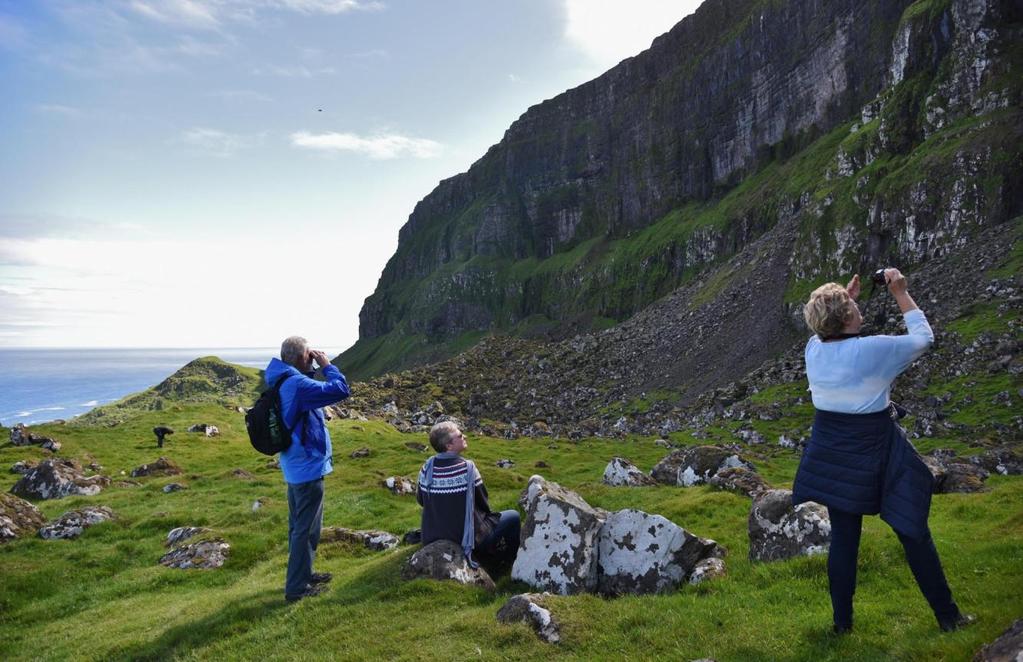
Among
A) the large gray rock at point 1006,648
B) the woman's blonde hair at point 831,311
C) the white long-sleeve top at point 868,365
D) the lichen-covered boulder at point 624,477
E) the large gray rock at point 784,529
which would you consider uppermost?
the woman's blonde hair at point 831,311

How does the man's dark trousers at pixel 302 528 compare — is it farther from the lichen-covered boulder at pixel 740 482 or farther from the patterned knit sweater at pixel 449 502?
the lichen-covered boulder at pixel 740 482

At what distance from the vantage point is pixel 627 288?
447 feet

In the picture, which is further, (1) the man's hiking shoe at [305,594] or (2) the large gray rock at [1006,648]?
(1) the man's hiking shoe at [305,594]

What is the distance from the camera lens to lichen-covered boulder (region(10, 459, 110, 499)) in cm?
2608

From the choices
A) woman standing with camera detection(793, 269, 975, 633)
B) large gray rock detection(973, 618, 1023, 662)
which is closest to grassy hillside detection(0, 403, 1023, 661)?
large gray rock detection(973, 618, 1023, 662)

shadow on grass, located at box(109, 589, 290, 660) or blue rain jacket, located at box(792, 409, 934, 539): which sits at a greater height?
blue rain jacket, located at box(792, 409, 934, 539)

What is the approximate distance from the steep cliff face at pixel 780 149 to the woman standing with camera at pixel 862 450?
56.8 metres

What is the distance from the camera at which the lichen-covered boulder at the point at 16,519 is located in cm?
1806

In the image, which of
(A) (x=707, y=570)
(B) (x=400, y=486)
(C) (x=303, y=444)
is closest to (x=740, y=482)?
(A) (x=707, y=570)

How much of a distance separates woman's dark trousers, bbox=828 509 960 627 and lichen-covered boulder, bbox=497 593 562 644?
12.2 feet

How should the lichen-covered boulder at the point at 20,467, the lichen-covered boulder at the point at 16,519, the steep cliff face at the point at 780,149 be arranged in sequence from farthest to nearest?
1. the steep cliff face at the point at 780,149
2. the lichen-covered boulder at the point at 20,467
3. the lichen-covered boulder at the point at 16,519

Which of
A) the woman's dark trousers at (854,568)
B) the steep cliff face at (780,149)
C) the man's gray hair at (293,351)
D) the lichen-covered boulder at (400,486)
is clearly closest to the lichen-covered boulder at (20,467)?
the lichen-covered boulder at (400,486)

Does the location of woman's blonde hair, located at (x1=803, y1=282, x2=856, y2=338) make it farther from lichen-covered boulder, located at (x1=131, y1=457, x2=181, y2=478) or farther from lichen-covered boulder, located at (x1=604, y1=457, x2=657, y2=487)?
lichen-covered boulder, located at (x1=131, y1=457, x2=181, y2=478)

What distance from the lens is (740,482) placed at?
59.6ft
